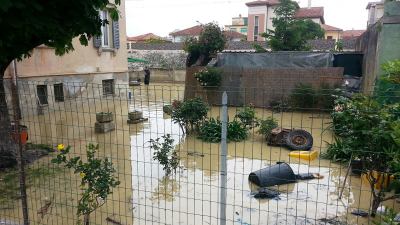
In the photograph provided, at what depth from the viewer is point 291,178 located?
20.0 feet

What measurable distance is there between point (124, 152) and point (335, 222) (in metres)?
5.16

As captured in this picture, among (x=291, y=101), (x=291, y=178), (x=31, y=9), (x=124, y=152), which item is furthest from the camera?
(x=291, y=101)

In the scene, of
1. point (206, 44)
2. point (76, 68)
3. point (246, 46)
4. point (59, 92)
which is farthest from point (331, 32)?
point (59, 92)

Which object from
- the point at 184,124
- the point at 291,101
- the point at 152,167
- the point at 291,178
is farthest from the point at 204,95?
the point at 291,178

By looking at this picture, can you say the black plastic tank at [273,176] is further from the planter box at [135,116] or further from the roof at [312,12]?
the roof at [312,12]

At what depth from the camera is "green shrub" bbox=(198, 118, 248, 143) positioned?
9.20 meters

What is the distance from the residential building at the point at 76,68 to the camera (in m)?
11.8

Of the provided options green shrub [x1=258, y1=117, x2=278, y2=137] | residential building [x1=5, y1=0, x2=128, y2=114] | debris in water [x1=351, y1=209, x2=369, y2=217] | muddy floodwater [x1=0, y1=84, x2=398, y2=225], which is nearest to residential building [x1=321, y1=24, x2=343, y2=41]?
residential building [x1=5, y1=0, x2=128, y2=114]

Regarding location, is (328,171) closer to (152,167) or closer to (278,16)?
(152,167)

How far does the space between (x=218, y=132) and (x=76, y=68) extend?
293 inches

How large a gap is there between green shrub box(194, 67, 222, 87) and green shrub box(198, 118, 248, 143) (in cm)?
566

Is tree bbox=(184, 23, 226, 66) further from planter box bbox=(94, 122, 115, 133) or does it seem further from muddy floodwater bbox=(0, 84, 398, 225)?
muddy floodwater bbox=(0, 84, 398, 225)

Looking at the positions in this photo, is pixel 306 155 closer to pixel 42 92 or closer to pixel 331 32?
pixel 42 92

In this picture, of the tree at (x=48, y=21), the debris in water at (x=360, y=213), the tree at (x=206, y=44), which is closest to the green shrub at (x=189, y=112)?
the tree at (x=48, y=21)
